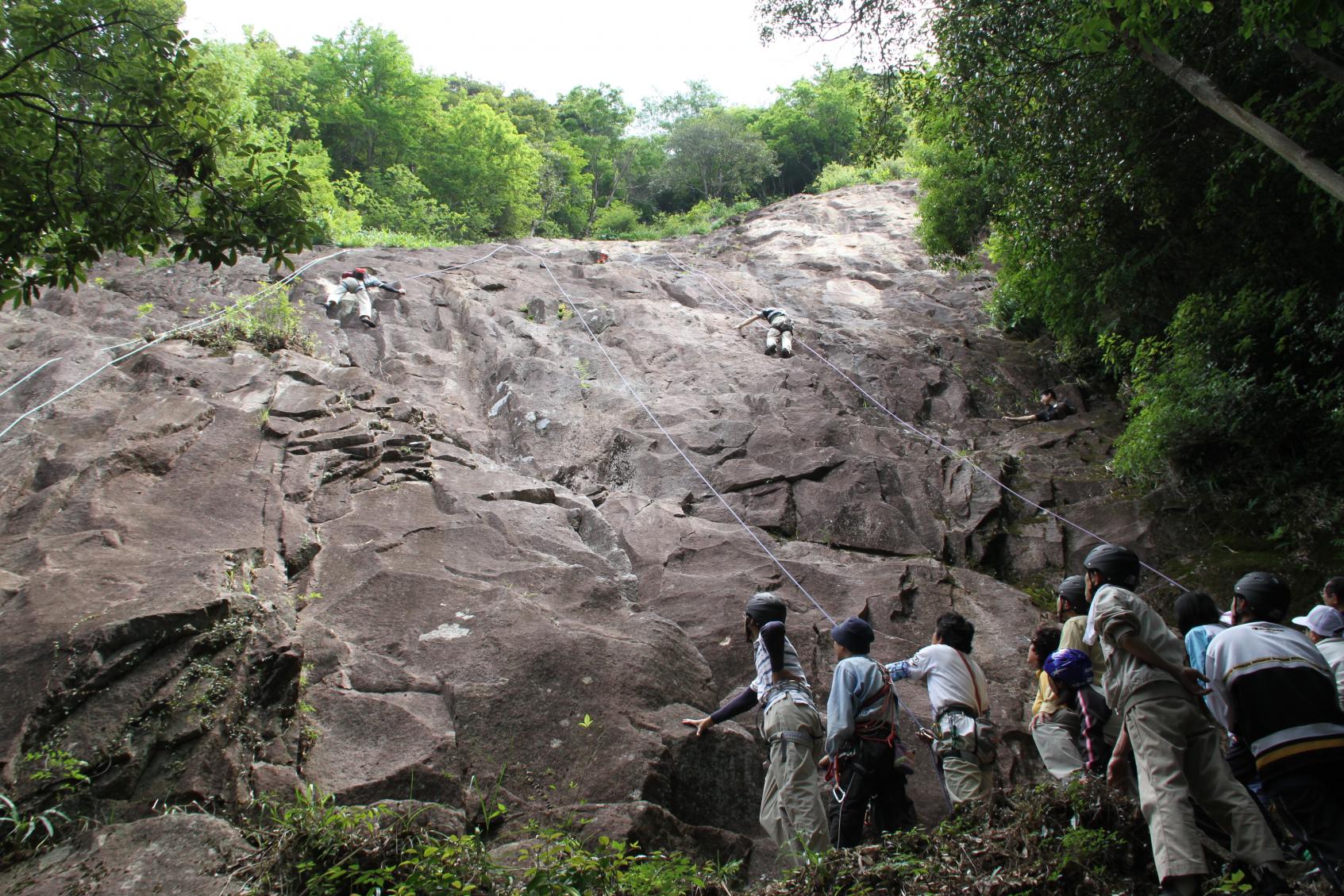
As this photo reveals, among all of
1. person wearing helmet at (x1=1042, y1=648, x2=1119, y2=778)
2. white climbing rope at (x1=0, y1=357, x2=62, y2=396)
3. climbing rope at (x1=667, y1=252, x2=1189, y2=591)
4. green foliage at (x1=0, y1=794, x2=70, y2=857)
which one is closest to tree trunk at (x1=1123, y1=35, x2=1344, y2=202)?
climbing rope at (x1=667, y1=252, x2=1189, y2=591)

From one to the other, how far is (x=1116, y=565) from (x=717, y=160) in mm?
33485

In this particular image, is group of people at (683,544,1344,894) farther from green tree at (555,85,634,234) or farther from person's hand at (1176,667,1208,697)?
green tree at (555,85,634,234)

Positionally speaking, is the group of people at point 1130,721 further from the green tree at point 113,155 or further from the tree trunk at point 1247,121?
the green tree at point 113,155

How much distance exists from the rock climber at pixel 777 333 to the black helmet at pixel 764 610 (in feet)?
30.6

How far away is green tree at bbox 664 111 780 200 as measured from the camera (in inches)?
1371

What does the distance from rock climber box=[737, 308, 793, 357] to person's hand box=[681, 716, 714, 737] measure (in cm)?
944

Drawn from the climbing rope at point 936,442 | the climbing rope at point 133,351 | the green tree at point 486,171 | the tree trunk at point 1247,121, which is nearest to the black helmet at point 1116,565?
the tree trunk at point 1247,121

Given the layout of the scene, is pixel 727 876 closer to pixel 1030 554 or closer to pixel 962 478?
pixel 1030 554

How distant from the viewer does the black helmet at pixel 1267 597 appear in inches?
158

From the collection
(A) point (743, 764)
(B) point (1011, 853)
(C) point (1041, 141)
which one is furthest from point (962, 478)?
(B) point (1011, 853)

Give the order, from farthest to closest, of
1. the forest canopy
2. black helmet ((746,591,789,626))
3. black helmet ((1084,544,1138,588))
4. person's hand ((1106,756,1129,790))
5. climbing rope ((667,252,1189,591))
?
climbing rope ((667,252,1189,591))
the forest canopy
black helmet ((746,591,789,626))
black helmet ((1084,544,1138,588))
person's hand ((1106,756,1129,790))

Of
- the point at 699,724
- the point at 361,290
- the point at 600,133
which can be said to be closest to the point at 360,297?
the point at 361,290

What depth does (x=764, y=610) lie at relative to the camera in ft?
17.3

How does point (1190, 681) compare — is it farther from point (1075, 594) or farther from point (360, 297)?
point (360, 297)
